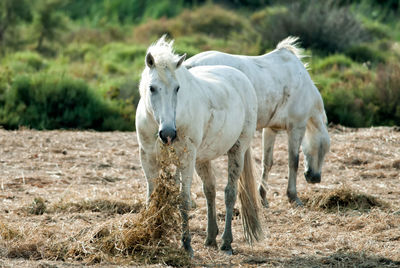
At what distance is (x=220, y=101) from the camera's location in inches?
215

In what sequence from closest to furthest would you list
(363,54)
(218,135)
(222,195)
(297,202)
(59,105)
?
(218,135) → (297,202) → (222,195) → (59,105) → (363,54)

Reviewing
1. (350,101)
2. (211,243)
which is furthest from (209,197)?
(350,101)

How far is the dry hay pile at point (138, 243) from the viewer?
4.86m

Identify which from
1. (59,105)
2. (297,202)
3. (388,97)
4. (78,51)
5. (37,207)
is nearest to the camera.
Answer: (37,207)

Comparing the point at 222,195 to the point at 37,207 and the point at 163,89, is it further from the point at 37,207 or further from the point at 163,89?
the point at 163,89

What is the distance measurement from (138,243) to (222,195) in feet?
10.3

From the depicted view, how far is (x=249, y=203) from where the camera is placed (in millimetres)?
6012

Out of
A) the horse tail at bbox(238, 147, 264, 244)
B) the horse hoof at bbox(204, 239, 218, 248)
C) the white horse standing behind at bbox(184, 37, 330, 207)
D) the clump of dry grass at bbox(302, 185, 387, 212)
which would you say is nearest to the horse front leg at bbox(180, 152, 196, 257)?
the horse hoof at bbox(204, 239, 218, 248)

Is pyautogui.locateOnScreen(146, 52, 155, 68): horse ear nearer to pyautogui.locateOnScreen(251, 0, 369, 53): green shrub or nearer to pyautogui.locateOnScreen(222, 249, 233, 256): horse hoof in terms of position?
pyautogui.locateOnScreen(222, 249, 233, 256): horse hoof

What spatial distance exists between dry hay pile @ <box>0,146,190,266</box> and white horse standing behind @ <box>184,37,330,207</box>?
2.33 meters

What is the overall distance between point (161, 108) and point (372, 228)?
3009 millimetres

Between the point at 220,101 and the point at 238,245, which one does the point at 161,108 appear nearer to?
the point at 220,101

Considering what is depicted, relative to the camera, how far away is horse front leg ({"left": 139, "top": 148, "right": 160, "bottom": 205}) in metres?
5.09

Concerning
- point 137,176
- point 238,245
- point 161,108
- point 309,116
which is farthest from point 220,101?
point 137,176
